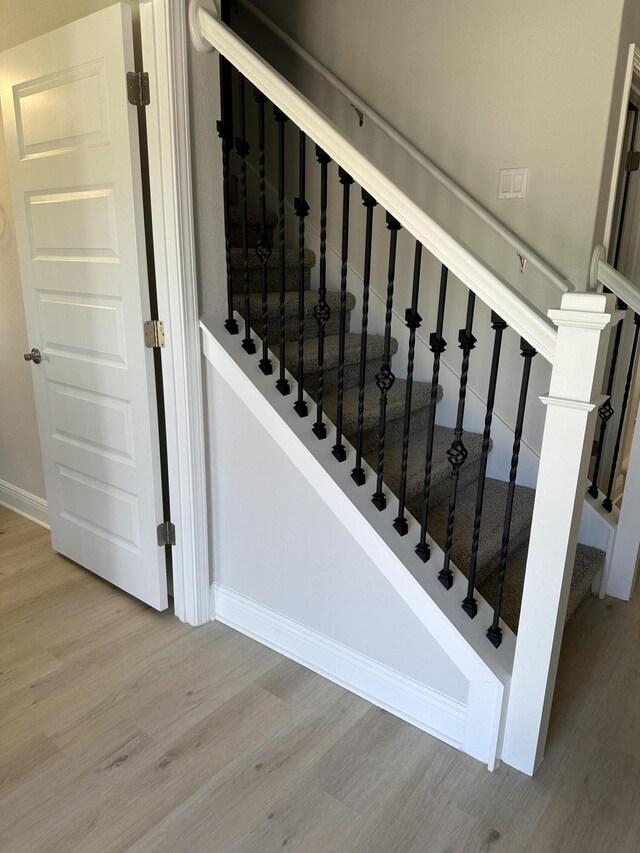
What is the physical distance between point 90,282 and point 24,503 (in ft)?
5.28

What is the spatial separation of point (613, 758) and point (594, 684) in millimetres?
340

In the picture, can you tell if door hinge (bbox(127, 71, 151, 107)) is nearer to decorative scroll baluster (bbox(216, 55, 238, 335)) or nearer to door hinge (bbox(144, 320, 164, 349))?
decorative scroll baluster (bbox(216, 55, 238, 335))

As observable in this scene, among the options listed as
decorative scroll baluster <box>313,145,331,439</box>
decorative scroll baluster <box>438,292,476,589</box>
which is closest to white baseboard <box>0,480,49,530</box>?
decorative scroll baluster <box>313,145,331,439</box>

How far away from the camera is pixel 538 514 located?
1497 mm

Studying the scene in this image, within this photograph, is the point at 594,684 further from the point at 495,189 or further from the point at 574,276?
the point at 495,189

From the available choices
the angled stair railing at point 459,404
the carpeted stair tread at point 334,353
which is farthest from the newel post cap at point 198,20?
the carpeted stair tread at point 334,353

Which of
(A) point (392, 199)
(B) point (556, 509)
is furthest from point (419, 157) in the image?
(B) point (556, 509)

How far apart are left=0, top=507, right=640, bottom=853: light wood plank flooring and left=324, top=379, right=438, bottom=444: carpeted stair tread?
90 cm

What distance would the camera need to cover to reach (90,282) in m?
2.20

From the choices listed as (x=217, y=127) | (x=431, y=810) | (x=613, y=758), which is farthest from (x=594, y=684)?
(x=217, y=127)

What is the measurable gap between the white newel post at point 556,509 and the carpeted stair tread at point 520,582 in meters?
0.29

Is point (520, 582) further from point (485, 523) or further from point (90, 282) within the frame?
point (90, 282)

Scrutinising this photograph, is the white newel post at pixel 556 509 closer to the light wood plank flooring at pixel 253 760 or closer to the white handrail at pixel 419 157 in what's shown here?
the light wood plank flooring at pixel 253 760

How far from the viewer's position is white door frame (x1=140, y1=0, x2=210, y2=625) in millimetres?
1838
